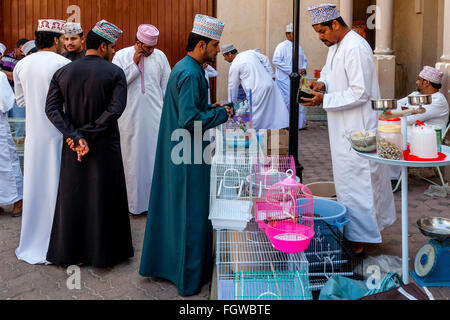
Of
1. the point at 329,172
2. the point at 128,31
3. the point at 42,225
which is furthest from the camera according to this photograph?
the point at 128,31

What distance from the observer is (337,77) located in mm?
3916

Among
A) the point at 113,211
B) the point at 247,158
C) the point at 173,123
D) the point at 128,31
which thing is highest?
the point at 128,31

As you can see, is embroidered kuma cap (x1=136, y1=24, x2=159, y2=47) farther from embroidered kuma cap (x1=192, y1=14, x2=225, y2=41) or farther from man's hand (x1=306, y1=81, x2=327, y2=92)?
man's hand (x1=306, y1=81, x2=327, y2=92)

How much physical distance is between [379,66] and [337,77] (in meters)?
4.04

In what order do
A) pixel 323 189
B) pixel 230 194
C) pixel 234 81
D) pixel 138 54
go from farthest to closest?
pixel 234 81 < pixel 138 54 < pixel 323 189 < pixel 230 194

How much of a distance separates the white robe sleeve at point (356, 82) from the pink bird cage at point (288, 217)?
722 mm

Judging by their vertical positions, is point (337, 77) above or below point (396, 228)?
above

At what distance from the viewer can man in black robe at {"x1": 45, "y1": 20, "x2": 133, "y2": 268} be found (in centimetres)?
379

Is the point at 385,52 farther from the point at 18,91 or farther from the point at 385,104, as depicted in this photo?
the point at 18,91

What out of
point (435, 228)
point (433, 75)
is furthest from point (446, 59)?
point (435, 228)

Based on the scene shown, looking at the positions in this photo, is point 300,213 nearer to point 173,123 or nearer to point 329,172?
point 173,123

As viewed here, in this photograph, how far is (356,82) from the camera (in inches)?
147

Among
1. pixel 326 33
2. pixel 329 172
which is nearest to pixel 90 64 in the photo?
pixel 326 33

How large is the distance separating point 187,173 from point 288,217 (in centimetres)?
80
